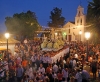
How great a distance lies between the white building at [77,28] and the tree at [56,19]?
14.8 meters

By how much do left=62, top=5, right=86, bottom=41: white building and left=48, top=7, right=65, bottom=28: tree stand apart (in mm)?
14777

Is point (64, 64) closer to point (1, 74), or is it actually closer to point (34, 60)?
point (34, 60)

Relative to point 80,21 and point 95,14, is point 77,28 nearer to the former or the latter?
point 80,21

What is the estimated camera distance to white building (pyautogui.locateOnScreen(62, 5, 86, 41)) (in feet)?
165

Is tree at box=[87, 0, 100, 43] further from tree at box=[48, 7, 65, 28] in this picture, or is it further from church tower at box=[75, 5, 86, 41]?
tree at box=[48, 7, 65, 28]

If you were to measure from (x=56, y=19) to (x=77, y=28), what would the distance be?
18587 mm

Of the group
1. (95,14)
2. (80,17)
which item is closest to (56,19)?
(80,17)

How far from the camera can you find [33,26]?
47.6 m

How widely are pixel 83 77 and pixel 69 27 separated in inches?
1691

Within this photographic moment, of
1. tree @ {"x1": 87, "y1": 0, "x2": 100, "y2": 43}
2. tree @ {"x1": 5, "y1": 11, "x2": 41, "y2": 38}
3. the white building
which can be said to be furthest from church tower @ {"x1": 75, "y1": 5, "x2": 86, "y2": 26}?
tree @ {"x1": 87, "y1": 0, "x2": 100, "y2": 43}

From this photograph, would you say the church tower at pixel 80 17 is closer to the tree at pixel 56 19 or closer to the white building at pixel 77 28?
the white building at pixel 77 28

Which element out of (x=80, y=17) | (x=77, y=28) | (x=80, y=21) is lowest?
(x=77, y=28)

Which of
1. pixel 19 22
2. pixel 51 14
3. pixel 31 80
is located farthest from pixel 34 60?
pixel 51 14

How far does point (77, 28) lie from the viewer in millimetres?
51656
